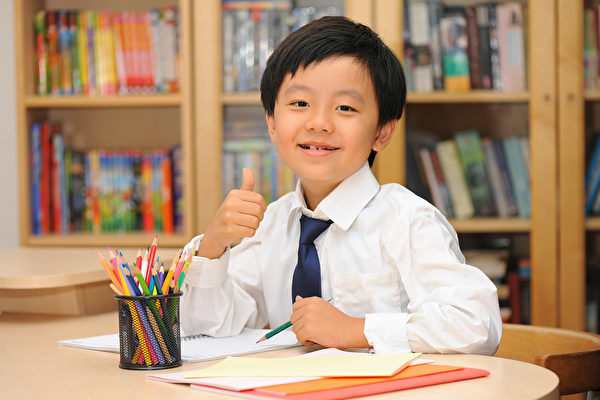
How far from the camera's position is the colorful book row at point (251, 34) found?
284 centimetres

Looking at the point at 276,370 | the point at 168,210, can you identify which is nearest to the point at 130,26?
the point at 168,210

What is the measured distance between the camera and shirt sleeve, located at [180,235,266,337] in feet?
4.35

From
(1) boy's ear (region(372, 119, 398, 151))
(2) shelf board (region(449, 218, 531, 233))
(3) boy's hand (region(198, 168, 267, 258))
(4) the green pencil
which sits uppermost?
(1) boy's ear (region(372, 119, 398, 151))

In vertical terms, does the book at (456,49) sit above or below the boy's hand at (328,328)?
above

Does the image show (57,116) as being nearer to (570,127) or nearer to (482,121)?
(482,121)

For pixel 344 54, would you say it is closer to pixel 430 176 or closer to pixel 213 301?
pixel 213 301

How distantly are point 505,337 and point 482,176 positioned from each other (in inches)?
50.2

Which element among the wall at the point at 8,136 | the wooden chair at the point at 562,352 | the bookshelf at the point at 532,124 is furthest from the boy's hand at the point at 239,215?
the wall at the point at 8,136

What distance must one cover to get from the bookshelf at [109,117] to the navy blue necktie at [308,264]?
1.50 metres

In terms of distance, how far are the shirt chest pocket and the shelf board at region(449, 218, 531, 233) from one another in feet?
4.91

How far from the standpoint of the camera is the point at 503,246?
9.00 ft

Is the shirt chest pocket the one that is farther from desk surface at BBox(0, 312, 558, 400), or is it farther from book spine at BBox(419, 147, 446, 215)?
book spine at BBox(419, 147, 446, 215)

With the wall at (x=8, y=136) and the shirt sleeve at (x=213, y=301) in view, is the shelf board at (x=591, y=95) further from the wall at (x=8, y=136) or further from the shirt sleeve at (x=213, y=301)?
the wall at (x=8, y=136)

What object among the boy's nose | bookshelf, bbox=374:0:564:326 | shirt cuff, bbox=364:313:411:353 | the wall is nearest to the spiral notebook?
shirt cuff, bbox=364:313:411:353
